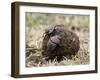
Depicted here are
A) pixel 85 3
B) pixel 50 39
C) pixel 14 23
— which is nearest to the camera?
pixel 14 23

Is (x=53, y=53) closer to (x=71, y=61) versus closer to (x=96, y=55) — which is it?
(x=71, y=61)

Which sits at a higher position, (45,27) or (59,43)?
(45,27)

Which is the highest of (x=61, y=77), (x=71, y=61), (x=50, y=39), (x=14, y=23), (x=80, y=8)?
(x=80, y=8)

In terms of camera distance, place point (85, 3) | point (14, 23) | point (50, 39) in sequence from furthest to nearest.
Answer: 1. point (85, 3)
2. point (50, 39)
3. point (14, 23)

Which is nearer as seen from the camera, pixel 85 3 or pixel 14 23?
pixel 14 23

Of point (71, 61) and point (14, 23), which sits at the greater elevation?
point (14, 23)

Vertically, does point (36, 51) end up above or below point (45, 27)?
below

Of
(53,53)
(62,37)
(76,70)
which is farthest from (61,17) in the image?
(76,70)
